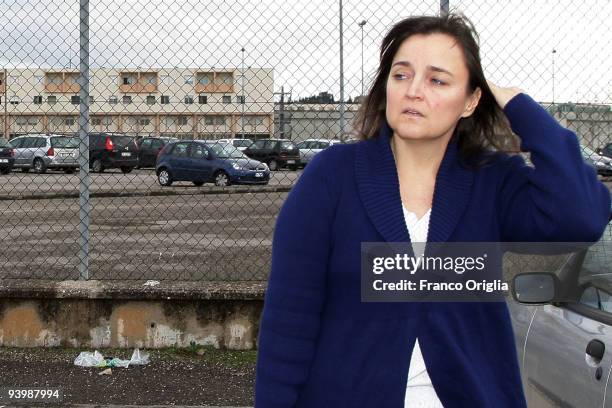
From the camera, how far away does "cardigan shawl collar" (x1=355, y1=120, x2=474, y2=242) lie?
1955 mm

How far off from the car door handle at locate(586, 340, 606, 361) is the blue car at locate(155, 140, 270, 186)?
19.1 meters

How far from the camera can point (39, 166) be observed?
101 ft

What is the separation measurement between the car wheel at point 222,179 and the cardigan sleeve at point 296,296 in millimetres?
20709

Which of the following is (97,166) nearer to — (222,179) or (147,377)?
(222,179)

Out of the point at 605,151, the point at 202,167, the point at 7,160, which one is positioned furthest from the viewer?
the point at 7,160

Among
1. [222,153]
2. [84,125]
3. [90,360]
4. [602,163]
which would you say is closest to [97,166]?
[222,153]

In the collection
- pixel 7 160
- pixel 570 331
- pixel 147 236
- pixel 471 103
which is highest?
pixel 471 103

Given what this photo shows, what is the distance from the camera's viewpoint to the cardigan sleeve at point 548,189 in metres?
1.94

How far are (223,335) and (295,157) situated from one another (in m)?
17.5

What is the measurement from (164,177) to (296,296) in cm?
2181

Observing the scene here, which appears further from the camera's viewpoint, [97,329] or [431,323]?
[97,329]

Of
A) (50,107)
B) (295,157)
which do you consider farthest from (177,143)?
(50,107)

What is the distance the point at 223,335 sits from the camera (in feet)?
18.9

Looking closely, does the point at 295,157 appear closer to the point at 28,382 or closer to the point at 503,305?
the point at 28,382
